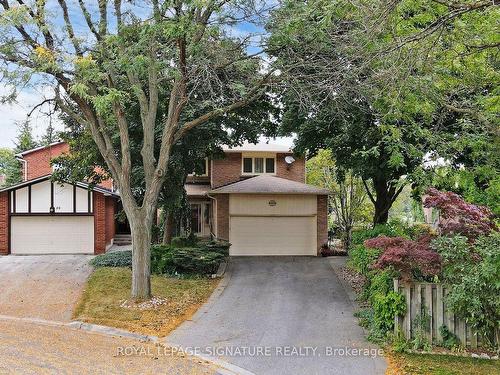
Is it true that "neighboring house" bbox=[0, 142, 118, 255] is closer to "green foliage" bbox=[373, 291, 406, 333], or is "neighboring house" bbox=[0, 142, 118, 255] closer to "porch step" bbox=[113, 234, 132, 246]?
"porch step" bbox=[113, 234, 132, 246]

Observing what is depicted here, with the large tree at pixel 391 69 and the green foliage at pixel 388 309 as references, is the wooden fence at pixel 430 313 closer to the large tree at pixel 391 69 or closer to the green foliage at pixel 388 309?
the green foliage at pixel 388 309

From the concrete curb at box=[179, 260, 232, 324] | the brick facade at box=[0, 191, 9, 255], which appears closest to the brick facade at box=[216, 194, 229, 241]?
the concrete curb at box=[179, 260, 232, 324]

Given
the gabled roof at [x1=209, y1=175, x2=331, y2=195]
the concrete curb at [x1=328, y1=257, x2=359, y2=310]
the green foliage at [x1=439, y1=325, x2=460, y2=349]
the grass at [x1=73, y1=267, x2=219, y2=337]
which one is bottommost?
the concrete curb at [x1=328, y1=257, x2=359, y2=310]

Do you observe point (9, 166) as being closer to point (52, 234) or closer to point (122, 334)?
point (52, 234)

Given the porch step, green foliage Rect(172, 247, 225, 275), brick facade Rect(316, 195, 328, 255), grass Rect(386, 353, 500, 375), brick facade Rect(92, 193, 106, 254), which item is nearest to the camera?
grass Rect(386, 353, 500, 375)

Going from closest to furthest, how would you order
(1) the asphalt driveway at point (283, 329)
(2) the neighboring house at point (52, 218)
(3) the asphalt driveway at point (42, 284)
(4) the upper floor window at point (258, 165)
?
(1) the asphalt driveway at point (283, 329) < (3) the asphalt driveway at point (42, 284) < (2) the neighboring house at point (52, 218) < (4) the upper floor window at point (258, 165)

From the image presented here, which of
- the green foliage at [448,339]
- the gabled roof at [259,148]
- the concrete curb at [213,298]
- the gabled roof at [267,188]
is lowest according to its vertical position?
the concrete curb at [213,298]

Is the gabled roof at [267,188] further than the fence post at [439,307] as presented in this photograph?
Yes

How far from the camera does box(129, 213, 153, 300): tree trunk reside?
11.5 m

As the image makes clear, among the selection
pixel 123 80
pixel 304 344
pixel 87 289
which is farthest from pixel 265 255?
pixel 304 344

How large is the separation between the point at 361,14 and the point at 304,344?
19.5ft

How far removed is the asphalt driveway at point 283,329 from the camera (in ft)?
23.9

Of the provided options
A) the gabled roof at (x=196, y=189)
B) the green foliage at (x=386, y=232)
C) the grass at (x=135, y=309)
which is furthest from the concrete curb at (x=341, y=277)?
the gabled roof at (x=196, y=189)

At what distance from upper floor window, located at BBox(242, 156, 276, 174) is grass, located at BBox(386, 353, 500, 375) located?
17062mm
